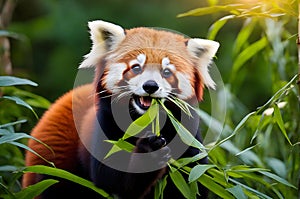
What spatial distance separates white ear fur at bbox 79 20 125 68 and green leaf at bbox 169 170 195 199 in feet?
1.37

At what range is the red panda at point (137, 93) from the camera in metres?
1.96

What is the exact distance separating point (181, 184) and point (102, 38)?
488 mm

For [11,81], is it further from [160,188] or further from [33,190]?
[160,188]

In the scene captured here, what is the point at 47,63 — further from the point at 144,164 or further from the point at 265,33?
the point at 144,164

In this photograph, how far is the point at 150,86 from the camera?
6.12 feet

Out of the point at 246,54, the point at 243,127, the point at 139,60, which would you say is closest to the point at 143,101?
the point at 139,60

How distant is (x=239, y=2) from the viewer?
2.18 meters

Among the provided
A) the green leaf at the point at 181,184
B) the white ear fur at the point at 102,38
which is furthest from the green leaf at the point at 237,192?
the white ear fur at the point at 102,38

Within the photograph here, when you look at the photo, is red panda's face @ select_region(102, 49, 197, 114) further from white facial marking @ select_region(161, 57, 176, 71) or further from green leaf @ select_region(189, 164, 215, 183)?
green leaf @ select_region(189, 164, 215, 183)

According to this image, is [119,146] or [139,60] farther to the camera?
[139,60]

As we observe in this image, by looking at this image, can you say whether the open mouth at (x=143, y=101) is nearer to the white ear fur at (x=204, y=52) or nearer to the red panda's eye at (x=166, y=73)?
the red panda's eye at (x=166, y=73)

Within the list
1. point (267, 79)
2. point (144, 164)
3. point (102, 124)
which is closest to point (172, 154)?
point (144, 164)

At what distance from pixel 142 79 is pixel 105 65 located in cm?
22

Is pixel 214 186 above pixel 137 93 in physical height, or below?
below
